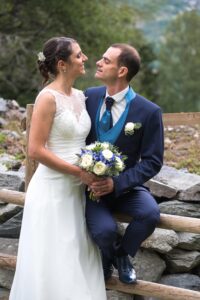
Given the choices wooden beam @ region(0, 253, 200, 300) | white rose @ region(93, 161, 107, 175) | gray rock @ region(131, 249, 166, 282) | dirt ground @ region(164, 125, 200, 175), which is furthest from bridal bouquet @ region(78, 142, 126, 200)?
dirt ground @ region(164, 125, 200, 175)

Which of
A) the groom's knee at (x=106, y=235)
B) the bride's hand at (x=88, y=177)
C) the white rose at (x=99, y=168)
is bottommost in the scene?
the groom's knee at (x=106, y=235)

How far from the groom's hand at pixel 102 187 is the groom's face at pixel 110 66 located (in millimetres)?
689

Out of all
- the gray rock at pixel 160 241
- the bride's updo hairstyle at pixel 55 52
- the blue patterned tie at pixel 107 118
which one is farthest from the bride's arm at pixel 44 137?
the gray rock at pixel 160 241

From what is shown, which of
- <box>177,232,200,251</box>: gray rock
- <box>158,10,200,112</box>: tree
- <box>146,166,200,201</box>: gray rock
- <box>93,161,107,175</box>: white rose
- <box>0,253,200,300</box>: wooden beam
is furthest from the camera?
<box>158,10,200,112</box>: tree

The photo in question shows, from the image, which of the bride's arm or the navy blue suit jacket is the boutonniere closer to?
the navy blue suit jacket

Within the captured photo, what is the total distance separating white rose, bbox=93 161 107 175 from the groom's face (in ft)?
2.17

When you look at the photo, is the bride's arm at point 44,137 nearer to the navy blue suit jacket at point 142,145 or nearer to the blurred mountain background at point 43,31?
the navy blue suit jacket at point 142,145

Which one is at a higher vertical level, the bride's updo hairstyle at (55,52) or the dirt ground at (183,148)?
the bride's updo hairstyle at (55,52)

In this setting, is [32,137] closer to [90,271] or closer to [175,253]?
[90,271]

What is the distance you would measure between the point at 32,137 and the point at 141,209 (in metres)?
0.86

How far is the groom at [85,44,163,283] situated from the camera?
4.19 m

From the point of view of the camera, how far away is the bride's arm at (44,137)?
408 centimetres

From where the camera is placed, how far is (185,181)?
214 inches

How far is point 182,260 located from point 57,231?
4.35 ft
